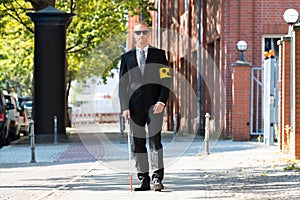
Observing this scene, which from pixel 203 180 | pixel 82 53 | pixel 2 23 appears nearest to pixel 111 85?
pixel 82 53

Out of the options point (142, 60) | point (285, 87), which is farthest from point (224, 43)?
point (142, 60)

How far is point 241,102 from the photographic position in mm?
24703

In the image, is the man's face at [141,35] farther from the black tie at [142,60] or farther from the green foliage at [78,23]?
the green foliage at [78,23]

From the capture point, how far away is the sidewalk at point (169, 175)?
11438mm

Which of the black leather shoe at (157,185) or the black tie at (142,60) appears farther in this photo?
the black tie at (142,60)

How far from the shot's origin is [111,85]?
209ft

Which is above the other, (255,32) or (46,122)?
(255,32)

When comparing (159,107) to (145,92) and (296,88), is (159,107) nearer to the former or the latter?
(145,92)

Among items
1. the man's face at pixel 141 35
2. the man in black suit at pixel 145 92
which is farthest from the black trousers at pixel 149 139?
the man's face at pixel 141 35

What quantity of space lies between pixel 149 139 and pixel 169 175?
2.83m

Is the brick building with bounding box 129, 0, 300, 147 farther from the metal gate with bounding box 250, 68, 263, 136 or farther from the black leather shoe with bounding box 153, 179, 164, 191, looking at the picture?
the black leather shoe with bounding box 153, 179, 164, 191

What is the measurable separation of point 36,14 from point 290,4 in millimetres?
8180

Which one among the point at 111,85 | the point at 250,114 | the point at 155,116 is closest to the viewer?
the point at 155,116

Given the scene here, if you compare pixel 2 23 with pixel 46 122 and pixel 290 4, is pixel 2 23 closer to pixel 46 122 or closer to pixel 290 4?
pixel 46 122
